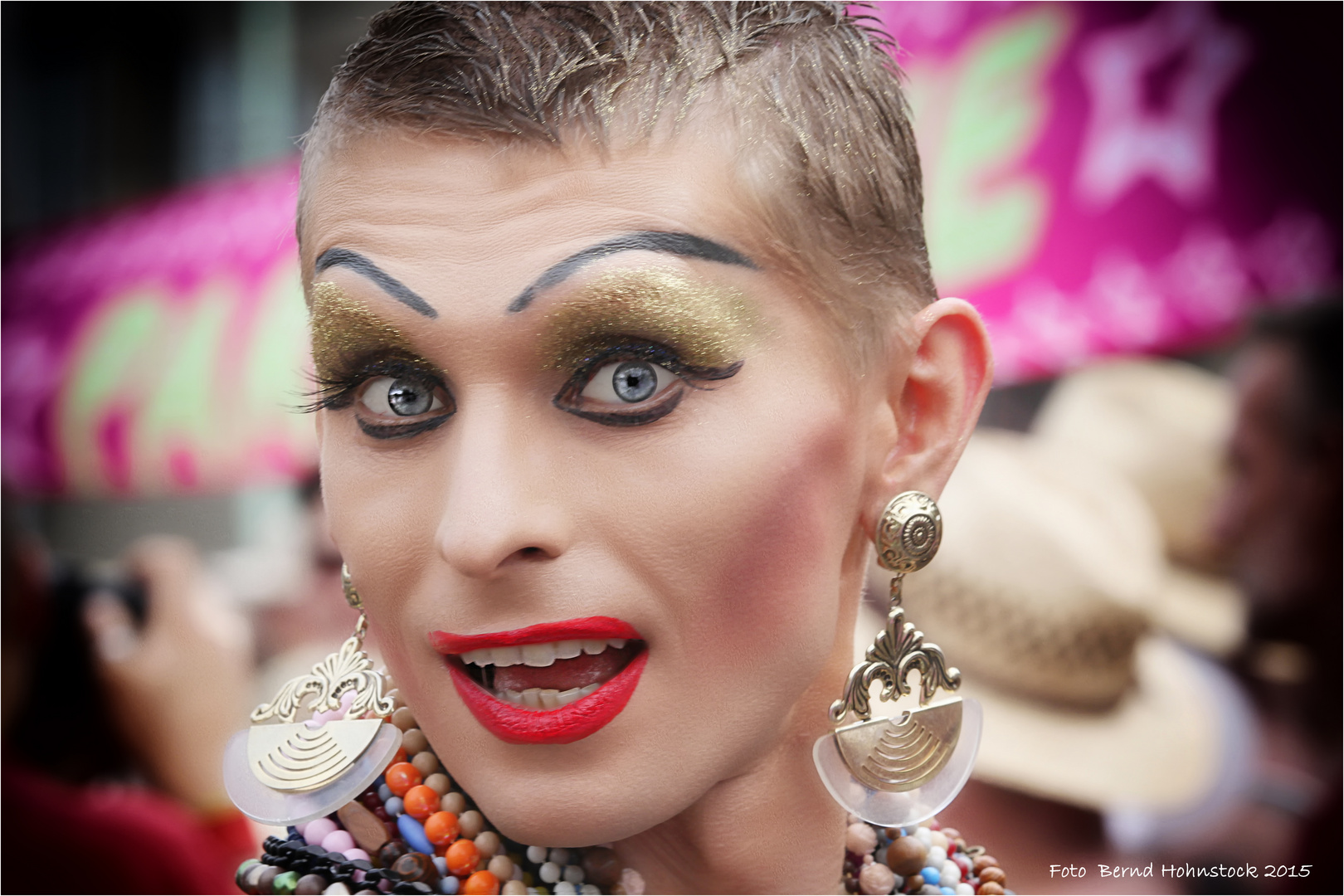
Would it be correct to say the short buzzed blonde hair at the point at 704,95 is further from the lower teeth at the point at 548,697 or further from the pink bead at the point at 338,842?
the pink bead at the point at 338,842

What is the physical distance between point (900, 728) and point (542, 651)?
341 mm

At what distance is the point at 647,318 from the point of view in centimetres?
93

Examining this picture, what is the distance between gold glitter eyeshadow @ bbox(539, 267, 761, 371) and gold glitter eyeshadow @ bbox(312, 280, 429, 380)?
0.13 m

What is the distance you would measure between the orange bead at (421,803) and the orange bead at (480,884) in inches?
2.8

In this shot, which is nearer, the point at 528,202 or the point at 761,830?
the point at 528,202

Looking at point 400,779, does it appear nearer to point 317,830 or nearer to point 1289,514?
point 317,830

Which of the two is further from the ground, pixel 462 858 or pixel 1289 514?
pixel 1289 514

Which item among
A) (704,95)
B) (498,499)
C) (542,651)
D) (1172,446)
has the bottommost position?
(542,651)

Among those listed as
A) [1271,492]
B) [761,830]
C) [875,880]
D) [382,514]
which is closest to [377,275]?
[382,514]

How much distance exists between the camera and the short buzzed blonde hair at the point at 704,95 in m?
0.95

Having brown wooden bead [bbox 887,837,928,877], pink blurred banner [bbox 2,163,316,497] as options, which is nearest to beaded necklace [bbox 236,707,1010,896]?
brown wooden bead [bbox 887,837,928,877]

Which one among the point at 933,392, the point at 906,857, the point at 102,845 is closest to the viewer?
the point at 933,392

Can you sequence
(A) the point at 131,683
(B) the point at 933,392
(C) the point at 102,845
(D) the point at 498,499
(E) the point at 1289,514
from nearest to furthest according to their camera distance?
(D) the point at 498,499, (B) the point at 933,392, (C) the point at 102,845, (E) the point at 1289,514, (A) the point at 131,683

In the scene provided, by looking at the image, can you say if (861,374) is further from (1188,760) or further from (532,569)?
(1188,760)
